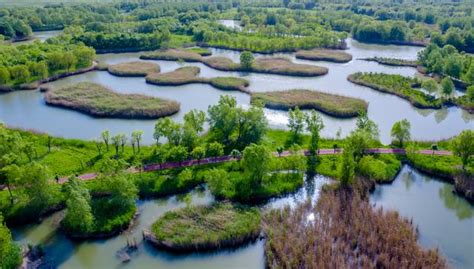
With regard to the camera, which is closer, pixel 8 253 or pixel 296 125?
pixel 8 253

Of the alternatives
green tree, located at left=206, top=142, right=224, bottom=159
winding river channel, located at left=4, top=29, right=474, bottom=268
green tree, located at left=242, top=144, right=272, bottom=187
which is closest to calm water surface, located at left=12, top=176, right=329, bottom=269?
winding river channel, located at left=4, top=29, right=474, bottom=268

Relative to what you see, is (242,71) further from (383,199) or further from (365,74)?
(383,199)

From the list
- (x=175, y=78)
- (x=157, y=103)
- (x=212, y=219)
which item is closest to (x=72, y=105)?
(x=157, y=103)

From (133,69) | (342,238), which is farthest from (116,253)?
(133,69)

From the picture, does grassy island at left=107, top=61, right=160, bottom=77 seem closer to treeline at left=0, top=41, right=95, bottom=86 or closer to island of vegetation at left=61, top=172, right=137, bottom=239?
treeline at left=0, top=41, right=95, bottom=86

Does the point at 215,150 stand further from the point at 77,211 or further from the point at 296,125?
the point at 77,211

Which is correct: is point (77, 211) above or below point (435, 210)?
above
